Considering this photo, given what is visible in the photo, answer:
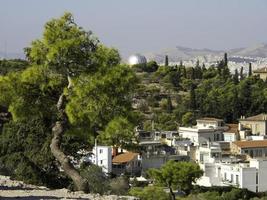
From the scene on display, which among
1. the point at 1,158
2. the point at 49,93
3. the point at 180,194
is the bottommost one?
the point at 180,194

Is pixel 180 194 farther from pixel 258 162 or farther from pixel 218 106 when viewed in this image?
pixel 218 106

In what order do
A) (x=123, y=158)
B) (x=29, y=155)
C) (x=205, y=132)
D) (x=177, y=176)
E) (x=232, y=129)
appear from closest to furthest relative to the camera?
(x=29, y=155)
(x=177, y=176)
(x=123, y=158)
(x=205, y=132)
(x=232, y=129)

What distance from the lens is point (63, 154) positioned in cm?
827

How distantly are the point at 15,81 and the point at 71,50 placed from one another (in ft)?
2.63

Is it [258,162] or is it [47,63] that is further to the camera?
[258,162]

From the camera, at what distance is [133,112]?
26.9 feet

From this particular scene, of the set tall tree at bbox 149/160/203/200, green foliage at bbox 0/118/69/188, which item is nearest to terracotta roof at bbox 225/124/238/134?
tall tree at bbox 149/160/203/200

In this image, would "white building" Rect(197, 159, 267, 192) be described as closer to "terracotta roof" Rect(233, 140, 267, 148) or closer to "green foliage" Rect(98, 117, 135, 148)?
"terracotta roof" Rect(233, 140, 267, 148)

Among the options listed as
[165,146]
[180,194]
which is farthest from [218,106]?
[180,194]

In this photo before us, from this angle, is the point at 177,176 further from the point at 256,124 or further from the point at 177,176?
the point at 256,124

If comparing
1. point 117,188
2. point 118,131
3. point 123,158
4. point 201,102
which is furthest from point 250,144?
point 118,131

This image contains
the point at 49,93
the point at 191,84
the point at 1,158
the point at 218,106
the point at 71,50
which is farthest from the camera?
the point at 191,84

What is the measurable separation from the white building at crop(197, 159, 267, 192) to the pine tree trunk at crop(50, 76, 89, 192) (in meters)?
23.4

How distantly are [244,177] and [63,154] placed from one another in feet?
79.1
